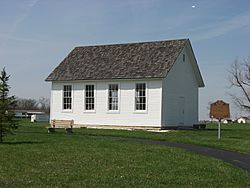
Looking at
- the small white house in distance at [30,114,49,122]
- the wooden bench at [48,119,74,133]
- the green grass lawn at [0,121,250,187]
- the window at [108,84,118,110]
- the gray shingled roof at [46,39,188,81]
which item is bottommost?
the green grass lawn at [0,121,250,187]

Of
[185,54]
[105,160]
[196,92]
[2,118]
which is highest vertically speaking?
[185,54]

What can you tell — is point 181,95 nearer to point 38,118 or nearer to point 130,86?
point 130,86

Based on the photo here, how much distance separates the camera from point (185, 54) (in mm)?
39844

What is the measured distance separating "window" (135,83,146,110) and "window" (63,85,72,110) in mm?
6348

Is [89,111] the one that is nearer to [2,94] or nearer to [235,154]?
[2,94]

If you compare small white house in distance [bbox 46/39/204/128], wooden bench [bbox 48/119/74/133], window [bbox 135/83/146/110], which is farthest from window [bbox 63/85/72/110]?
window [bbox 135/83/146/110]

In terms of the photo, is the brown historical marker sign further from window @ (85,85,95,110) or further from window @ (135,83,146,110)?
window @ (85,85,95,110)

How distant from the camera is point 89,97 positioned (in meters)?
39.0

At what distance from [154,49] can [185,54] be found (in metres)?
2.80

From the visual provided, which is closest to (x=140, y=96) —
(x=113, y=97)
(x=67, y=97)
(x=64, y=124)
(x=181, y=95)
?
(x=113, y=97)

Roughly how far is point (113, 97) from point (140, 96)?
2.47 meters

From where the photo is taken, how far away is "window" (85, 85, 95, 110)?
38.8 meters

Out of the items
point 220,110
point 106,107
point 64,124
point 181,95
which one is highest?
point 181,95

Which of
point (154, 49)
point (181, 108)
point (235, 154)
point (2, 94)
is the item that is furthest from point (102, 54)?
point (235, 154)
